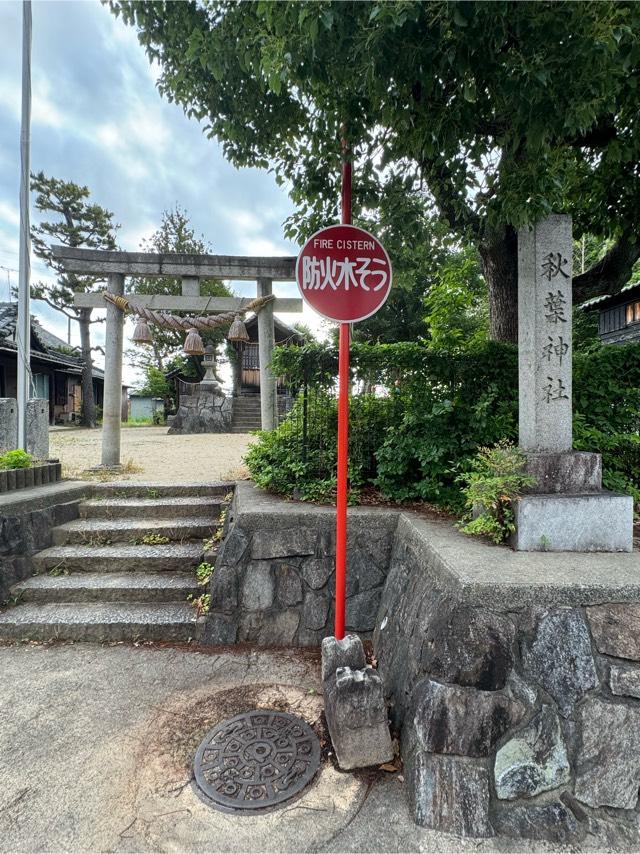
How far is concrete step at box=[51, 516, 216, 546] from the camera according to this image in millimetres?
3855

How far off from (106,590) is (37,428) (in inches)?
112

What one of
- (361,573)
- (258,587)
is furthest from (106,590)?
(361,573)

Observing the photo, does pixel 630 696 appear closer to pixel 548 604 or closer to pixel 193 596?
pixel 548 604

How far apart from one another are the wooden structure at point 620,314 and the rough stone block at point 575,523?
8.91m

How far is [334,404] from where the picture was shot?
13.5 ft

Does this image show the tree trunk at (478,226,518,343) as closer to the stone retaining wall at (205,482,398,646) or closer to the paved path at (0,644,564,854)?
the stone retaining wall at (205,482,398,646)

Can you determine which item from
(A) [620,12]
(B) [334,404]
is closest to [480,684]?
(B) [334,404]

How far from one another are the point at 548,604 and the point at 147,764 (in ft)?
6.97

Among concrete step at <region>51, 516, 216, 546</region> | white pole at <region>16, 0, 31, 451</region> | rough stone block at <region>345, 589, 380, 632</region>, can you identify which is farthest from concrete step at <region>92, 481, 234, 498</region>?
rough stone block at <region>345, 589, 380, 632</region>

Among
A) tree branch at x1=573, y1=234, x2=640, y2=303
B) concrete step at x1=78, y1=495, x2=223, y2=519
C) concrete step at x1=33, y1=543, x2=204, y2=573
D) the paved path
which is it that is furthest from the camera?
tree branch at x1=573, y1=234, x2=640, y2=303

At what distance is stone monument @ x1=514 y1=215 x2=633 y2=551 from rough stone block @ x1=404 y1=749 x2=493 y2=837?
1.22 metres

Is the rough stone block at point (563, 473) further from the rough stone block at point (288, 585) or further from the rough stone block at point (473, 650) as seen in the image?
the rough stone block at point (288, 585)

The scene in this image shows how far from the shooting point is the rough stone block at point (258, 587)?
3.16 meters

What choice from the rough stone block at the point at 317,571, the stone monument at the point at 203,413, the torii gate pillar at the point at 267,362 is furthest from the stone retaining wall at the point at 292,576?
the stone monument at the point at 203,413
